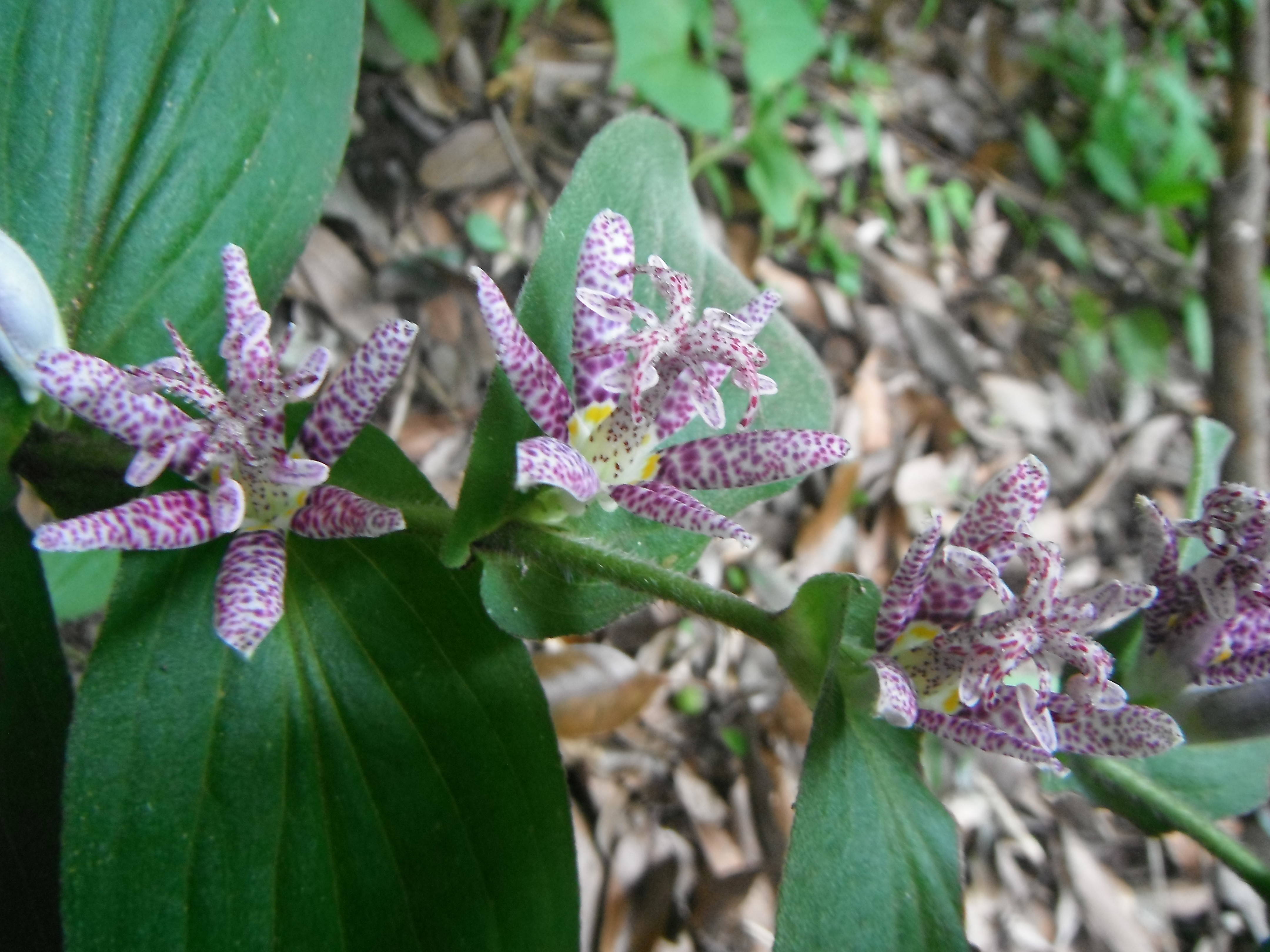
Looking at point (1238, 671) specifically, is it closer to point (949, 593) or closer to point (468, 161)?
point (949, 593)

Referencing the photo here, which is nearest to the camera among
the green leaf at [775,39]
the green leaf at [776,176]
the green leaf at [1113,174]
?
the green leaf at [775,39]

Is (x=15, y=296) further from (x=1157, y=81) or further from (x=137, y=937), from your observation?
(x=1157, y=81)

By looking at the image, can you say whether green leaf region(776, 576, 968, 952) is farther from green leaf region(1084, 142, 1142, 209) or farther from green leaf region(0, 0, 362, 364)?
green leaf region(1084, 142, 1142, 209)

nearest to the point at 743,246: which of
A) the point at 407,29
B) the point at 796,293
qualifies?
the point at 796,293

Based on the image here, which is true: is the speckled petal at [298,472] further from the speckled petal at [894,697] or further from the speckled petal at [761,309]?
the speckled petal at [894,697]

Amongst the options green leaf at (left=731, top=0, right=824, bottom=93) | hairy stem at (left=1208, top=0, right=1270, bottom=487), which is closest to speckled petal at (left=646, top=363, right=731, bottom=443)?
hairy stem at (left=1208, top=0, right=1270, bottom=487)

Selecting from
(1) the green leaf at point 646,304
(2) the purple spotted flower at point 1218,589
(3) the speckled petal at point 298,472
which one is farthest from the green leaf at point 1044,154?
(3) the speckled petal at point 298,472

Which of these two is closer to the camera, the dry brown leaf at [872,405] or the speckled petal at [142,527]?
the speckled petal at [142,527]
